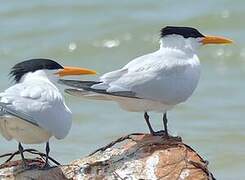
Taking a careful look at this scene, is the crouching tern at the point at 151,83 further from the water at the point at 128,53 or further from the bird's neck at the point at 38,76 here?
the water at the point at 128,53

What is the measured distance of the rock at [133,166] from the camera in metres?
6.65

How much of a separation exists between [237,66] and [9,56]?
3520 millimetres

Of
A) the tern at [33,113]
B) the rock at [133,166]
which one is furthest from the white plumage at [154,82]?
the rock at [133,166]

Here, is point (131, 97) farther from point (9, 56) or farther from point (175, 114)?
point (9, 56)

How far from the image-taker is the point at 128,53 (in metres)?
14.7

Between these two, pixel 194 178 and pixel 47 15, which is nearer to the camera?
pixel 194 178

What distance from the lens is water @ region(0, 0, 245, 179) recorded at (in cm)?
1070

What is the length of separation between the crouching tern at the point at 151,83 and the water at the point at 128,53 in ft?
7.98

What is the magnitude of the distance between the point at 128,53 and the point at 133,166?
26.4 ft

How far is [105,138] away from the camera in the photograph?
1088cm

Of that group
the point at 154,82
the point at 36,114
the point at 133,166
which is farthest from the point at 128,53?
the point at 36,114

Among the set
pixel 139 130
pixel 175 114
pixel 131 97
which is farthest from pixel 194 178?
pixel 175 114

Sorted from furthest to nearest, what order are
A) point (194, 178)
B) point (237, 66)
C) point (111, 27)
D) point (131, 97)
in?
point (111, 27)
point (237, 66)
point (131, 97)
point (194, 178)

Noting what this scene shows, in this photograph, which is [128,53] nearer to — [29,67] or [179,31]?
[179,31]
